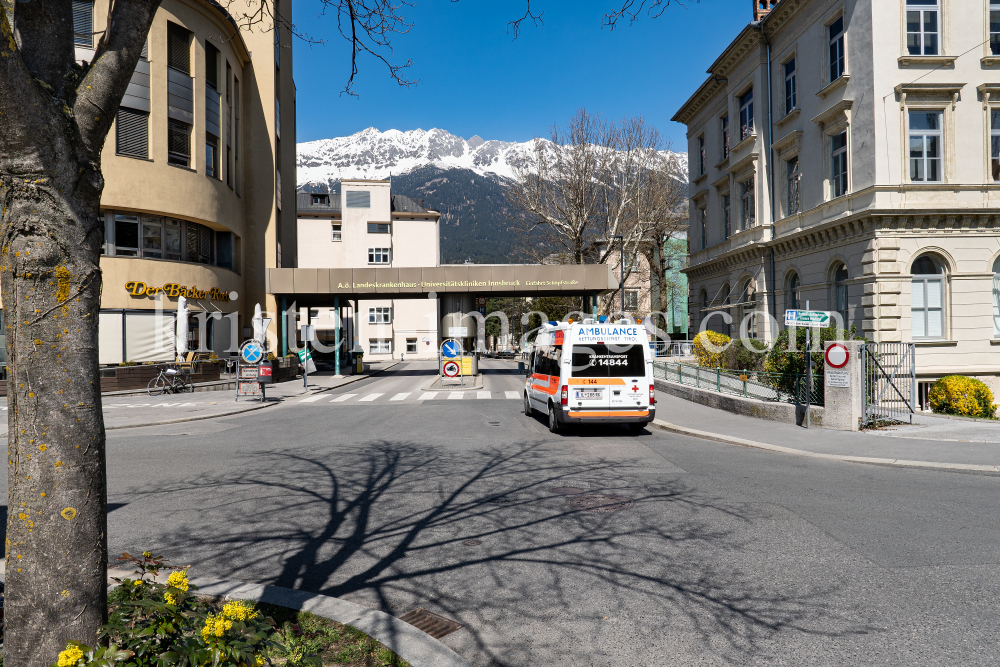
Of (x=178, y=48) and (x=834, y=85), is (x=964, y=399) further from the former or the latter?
(x=178, y=48)

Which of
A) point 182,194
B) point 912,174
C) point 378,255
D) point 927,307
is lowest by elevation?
point 927,307

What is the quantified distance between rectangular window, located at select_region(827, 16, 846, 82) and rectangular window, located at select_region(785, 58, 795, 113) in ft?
10.1

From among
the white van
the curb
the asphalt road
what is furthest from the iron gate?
the white van

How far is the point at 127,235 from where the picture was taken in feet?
84.0

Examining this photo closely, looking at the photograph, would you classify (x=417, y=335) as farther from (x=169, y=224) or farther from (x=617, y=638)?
(x=617, y=638)

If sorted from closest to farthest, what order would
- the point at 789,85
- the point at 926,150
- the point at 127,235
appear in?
the point at 926,150 → the point at 127,235 → the point at 789,85

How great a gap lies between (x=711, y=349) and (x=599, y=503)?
858 inches

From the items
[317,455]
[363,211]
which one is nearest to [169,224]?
[317,455]

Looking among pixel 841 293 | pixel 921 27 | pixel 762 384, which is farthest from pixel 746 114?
pixel 762 384

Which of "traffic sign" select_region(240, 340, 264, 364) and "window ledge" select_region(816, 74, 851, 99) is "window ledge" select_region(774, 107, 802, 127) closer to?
"window ledge" select_region(816, 74, 851, 99)

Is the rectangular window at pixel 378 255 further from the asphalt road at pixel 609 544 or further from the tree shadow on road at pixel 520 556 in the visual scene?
the tree shadow on road at pixel 520 556

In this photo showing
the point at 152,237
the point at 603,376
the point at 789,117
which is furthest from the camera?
the point at 152,237

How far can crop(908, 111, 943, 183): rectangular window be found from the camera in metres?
20.5

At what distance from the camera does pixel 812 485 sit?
26.5ft
